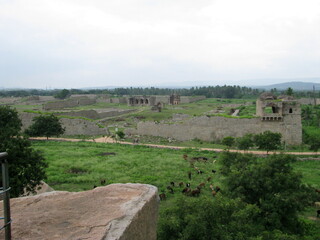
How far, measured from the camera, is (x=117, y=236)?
291cm

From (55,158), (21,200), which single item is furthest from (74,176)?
(21,200)

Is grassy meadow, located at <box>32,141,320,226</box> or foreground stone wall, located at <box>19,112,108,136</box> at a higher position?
foreground stone wall, located at <box>19,112,108,136</box>

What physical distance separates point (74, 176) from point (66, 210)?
14.4 metres

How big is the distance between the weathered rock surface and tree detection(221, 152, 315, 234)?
8.50 meters

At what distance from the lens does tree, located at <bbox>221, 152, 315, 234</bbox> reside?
11.1 m

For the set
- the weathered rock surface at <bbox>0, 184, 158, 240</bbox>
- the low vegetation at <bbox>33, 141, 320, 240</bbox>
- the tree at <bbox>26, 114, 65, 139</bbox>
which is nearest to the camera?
the weathered rock surface at <bbox>0, 184, 158, 240</bbox>

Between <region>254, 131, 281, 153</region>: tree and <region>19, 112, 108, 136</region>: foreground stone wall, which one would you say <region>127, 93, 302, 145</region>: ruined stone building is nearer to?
<region>254, 131, 281, 153</region>: tree

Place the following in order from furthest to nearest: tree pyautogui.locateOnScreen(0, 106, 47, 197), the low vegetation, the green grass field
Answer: the green grass field < tree pyautogui.locateOnScreen(0, 106, 47, 197) < the low vegetation

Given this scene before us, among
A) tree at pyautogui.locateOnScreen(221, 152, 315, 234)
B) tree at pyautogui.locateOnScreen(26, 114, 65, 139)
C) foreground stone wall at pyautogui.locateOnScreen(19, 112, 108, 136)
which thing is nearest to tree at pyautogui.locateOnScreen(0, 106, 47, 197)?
tree at pyautogui.locateOnScreen(221, 152, 315, 234)

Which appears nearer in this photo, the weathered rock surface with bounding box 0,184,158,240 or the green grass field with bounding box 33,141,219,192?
the weathered rock surface with bounding box 0,184,158,240

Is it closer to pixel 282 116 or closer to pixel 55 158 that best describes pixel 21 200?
pixel 55 158

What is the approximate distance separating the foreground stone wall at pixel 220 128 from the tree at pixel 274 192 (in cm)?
1876

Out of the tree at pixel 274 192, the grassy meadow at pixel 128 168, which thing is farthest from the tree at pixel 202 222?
the grassy meadow at pixel 128 168

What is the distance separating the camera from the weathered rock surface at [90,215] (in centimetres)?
299
